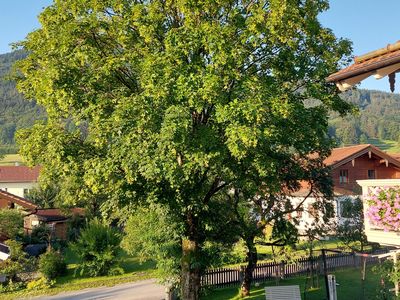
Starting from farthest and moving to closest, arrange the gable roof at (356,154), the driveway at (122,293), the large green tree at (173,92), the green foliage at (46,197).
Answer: the green foliage at (46,197)
the gable roof at (356,154)
the driveway at (122,293)
the large green tree at (173,92)

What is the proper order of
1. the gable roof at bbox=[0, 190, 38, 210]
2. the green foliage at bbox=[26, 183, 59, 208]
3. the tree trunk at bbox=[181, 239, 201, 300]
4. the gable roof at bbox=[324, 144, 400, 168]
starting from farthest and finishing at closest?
1. the green foliage at bbox=[26, 183, 59, 208]
2. the gable roof at bbox=[324, 144, 400, 168]
3. the gable roof at bbox=[0, 190, 38, 210]
4. the tree trunk at bbox=[181, 239, 201, 300]

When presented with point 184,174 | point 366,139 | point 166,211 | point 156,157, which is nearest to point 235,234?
point 166,211

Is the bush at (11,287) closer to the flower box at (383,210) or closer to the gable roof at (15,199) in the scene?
the gable roof at (15,199)

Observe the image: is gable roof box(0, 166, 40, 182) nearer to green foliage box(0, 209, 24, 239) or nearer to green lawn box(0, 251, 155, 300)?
green foliage box(0, 209, 24, 239)

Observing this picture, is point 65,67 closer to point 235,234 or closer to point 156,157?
point 156,157

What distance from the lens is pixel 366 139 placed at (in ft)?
501

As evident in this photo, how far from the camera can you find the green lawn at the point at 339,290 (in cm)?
1810

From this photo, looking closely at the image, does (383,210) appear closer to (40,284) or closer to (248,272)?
(248,272)

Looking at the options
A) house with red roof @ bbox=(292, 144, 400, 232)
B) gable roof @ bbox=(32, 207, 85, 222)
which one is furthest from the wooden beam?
gable roof @ bbox=(32, 207, 85, 222)

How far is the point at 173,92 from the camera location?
36.2 feet

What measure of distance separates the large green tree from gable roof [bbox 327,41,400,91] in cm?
241

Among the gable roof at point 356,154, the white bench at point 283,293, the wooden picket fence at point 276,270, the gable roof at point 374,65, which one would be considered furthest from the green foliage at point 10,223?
the gable roof at point 374,65

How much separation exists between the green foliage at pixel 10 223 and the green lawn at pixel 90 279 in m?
4.83

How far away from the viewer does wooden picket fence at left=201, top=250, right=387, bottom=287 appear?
71.8 feet
